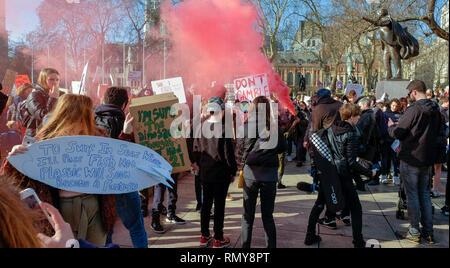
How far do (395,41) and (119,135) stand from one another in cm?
1075

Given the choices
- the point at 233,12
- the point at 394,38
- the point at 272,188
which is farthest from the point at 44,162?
the point at 394,38

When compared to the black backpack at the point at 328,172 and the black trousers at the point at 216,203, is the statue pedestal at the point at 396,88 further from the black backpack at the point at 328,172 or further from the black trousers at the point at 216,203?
the black trousers at the point at 216,203

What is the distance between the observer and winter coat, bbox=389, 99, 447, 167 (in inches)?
140

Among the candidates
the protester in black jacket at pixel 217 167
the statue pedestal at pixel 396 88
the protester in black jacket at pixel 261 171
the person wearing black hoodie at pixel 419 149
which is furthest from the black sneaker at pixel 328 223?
the statue pedestal at pixel 396 88

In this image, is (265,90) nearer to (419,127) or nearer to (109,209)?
(419,127)

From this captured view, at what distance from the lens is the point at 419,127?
358 centimetres

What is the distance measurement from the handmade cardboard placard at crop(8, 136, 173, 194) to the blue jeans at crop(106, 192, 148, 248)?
383 millimetres

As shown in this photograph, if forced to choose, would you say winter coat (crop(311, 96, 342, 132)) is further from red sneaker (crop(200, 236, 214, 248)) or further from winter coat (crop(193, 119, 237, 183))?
red sneaker (crop(200, 236, 214, 248))

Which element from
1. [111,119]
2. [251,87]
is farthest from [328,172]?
[251,87]

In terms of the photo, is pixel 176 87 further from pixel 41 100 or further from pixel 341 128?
pixel 341 128

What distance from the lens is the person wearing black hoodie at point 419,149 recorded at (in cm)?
356

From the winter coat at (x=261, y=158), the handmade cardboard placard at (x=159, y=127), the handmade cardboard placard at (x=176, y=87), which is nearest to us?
the handmade cardboard placard at (x=159, y=127)

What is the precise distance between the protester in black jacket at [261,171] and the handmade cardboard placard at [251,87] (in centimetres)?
302

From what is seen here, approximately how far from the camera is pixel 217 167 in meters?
3.41
